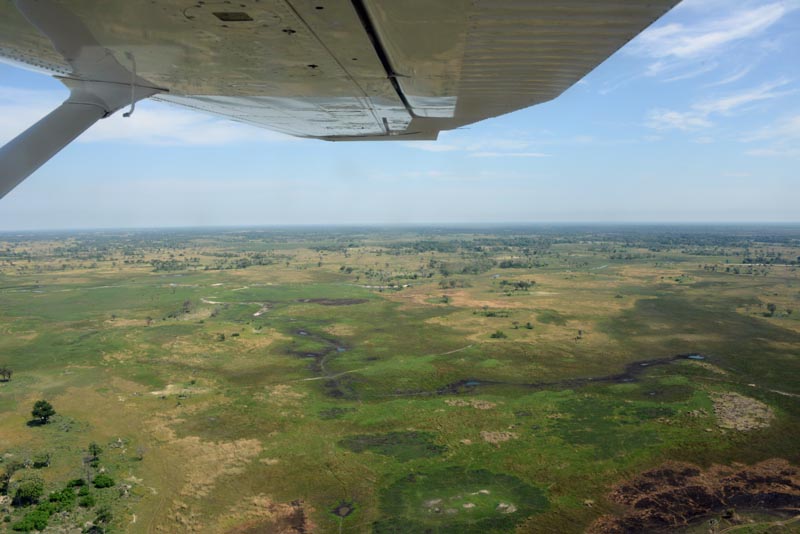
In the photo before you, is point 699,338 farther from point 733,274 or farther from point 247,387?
point 733,274

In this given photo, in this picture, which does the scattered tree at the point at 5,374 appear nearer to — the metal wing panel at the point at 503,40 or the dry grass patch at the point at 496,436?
the dry grass patch at the point at 496,436

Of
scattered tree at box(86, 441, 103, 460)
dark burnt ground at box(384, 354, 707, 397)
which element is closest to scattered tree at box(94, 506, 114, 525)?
scattered tree at box(86, 441, 103, 460)

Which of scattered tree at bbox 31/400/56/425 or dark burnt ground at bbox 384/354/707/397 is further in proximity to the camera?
dark burnt ground at bbox 384/354/707/397

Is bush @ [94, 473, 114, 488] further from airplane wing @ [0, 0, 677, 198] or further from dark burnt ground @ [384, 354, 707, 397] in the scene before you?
airplane wing @ [0, 0, 677, 198]

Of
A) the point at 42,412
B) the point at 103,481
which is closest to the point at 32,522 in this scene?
the point at 103,481

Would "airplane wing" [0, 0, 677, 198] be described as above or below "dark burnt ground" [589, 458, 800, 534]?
above

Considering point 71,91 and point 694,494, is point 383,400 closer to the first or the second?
point 694,494

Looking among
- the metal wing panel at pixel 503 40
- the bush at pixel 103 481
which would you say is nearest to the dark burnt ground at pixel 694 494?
the metal wing panel at pixel 503 40
